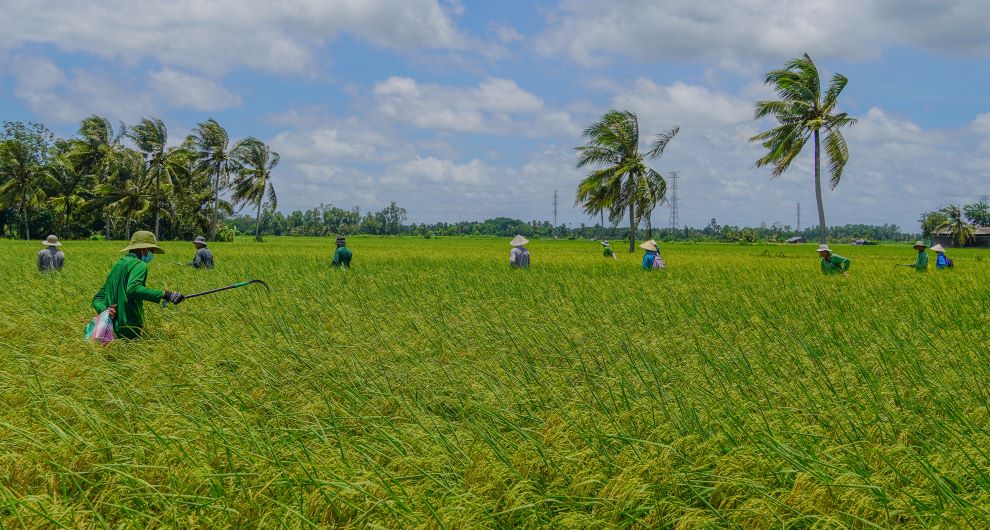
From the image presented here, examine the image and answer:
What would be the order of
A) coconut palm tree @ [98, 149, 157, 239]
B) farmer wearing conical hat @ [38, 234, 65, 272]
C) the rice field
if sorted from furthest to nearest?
1. coconut palm tree @ [98, 149, 157, 239]
2. farmer wearing conical hat @ [38, 234, 65, 272]
3. the rice field

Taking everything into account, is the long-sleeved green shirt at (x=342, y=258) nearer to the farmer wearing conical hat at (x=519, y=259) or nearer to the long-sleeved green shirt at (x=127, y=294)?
the farmer wearing conical hat at (x=519, y=259)

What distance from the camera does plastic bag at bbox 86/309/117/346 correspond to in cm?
466

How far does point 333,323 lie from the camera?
241 inches

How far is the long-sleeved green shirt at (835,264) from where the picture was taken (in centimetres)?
1084

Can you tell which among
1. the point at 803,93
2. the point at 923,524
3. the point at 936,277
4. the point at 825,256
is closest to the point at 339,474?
the point at 923,524

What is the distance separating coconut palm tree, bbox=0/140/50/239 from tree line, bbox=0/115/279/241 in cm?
4

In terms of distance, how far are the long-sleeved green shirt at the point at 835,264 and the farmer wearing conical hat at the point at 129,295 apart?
33.5 ft

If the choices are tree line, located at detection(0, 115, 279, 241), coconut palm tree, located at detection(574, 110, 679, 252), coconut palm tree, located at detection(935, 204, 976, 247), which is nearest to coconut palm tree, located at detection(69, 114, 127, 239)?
tree line, located at detection(0, 115, 279, 241)

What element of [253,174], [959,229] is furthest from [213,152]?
[959,229]

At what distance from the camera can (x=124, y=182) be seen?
3650 cm

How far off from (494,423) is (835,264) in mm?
9907

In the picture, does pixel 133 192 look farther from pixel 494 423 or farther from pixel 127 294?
pixel 494 423

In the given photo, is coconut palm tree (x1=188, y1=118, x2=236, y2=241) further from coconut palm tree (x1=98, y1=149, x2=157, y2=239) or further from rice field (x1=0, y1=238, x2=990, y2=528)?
rice field (x1=0, y1=238, x2=990, y2=528)

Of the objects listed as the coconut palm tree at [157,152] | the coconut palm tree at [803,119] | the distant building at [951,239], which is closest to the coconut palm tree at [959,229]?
the distant building at [951,239]
